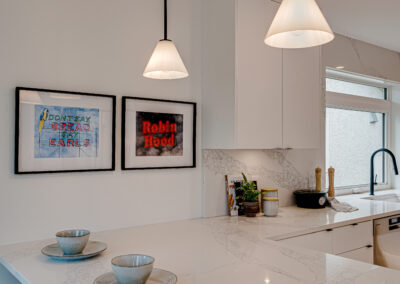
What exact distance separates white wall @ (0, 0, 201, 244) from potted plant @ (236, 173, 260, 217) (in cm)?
32

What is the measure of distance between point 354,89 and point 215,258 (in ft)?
10.1

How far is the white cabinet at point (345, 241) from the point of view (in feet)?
7.50

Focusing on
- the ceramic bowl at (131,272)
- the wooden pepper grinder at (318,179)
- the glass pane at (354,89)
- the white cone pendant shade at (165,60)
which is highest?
the glass pane at (354,89)

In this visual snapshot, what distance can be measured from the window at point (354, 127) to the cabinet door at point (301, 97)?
0.90 metres

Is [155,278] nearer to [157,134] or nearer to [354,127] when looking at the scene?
[157,134]

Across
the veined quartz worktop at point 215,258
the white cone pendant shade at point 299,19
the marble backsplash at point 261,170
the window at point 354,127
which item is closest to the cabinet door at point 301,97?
the marble backsplash at point 261,170

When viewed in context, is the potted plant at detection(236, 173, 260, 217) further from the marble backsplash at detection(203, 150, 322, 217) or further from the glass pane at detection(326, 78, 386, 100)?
the glass pane at detection(326, 78, 386, 100)

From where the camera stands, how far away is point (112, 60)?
2.19 metres

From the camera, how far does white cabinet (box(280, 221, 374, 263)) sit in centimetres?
229

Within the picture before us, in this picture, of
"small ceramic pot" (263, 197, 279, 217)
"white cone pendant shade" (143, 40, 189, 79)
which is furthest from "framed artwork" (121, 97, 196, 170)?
"small ceramic pot" (263, 197, 279, 217)

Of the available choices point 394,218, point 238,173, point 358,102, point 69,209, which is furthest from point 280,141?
point 358,102

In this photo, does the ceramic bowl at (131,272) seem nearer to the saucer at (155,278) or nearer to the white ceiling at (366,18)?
the saucer at (155,278)

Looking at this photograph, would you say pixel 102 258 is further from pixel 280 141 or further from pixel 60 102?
pixel 280 141

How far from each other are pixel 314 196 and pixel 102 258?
186 cm
